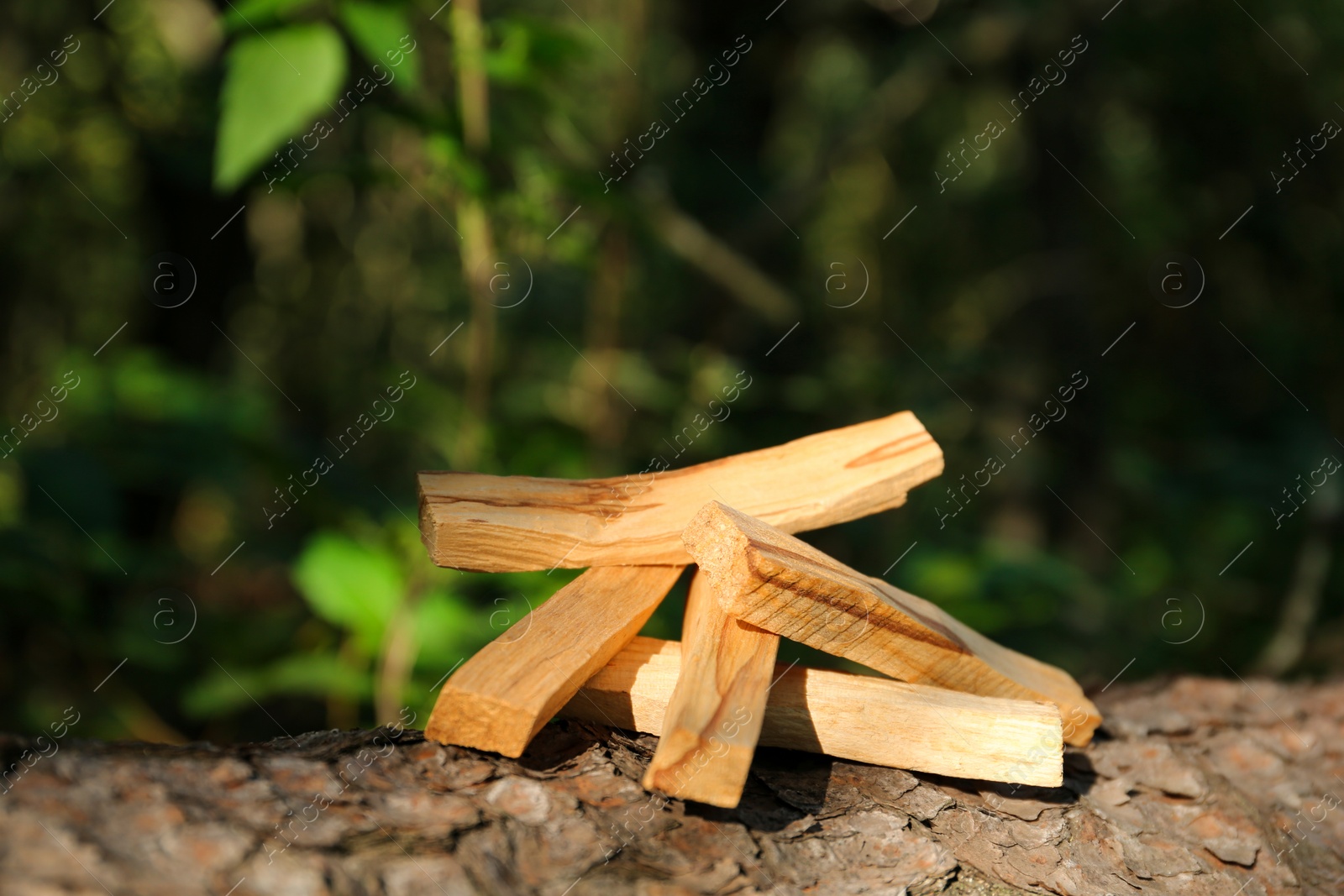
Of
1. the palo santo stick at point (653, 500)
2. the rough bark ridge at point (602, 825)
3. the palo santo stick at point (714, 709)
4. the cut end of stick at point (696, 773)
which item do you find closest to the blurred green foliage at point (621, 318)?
the rough bark ridge at point (602, 825)

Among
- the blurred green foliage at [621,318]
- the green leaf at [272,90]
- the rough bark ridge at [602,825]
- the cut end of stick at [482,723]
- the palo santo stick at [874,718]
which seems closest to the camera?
the rough bark ridge at [602,825]

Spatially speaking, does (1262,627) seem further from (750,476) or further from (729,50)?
(750,476)

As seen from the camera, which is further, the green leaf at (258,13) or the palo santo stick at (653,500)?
the green leaf at (258,13)

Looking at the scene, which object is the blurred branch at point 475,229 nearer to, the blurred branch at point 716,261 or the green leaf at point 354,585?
the green leaf at point 354,585

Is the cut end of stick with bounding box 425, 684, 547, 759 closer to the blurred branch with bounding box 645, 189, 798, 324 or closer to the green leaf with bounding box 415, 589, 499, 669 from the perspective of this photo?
the green leaf with bounding box 415, 589, 499, 669

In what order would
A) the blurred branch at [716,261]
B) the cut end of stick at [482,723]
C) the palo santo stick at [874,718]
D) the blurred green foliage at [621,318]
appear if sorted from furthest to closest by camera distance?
the blurred branch at [716,261]
the blurred green foliage at [621,318]
the palo santo stick at [874,718]
the cut end of stick at [482,723]

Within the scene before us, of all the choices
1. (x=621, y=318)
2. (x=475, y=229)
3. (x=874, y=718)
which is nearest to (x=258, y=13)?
(x=475, y=229)
